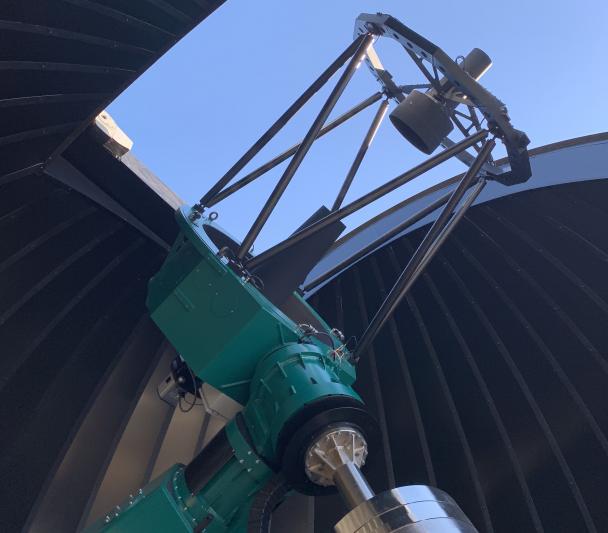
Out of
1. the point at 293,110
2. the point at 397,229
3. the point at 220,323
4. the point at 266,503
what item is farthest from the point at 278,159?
the point at 266,503

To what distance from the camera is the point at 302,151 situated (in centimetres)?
405

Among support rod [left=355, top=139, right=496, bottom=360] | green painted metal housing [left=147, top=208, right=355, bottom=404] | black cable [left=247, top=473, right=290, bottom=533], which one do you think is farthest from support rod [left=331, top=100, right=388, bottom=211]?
black cable [left=247, top=473, right=290, bottom=533]

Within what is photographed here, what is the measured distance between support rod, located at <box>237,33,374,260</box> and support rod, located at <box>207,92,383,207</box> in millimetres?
459

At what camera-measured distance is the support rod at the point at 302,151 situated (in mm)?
3715

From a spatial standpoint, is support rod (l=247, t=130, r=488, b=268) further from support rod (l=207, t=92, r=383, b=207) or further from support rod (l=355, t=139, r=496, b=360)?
support rod (l=207, t=92, r=383, b=207)

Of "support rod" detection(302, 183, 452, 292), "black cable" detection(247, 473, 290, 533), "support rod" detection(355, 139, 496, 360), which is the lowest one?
"black cable" detection(247, 473, 290, 533)

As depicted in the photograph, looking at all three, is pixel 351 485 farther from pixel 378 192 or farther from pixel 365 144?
pixel 365 144

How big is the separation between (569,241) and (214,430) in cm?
503

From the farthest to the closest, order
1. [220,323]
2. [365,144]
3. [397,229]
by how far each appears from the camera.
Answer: [365,144] → [397,229] → [220,323]

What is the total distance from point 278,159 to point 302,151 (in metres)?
1.06

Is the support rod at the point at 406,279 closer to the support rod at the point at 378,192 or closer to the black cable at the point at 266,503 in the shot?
the support rod at the point at 378,192

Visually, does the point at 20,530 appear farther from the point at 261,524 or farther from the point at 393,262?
the point at 393,262

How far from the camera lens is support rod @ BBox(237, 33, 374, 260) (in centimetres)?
371

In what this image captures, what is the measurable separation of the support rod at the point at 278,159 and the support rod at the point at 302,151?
1.51ft
